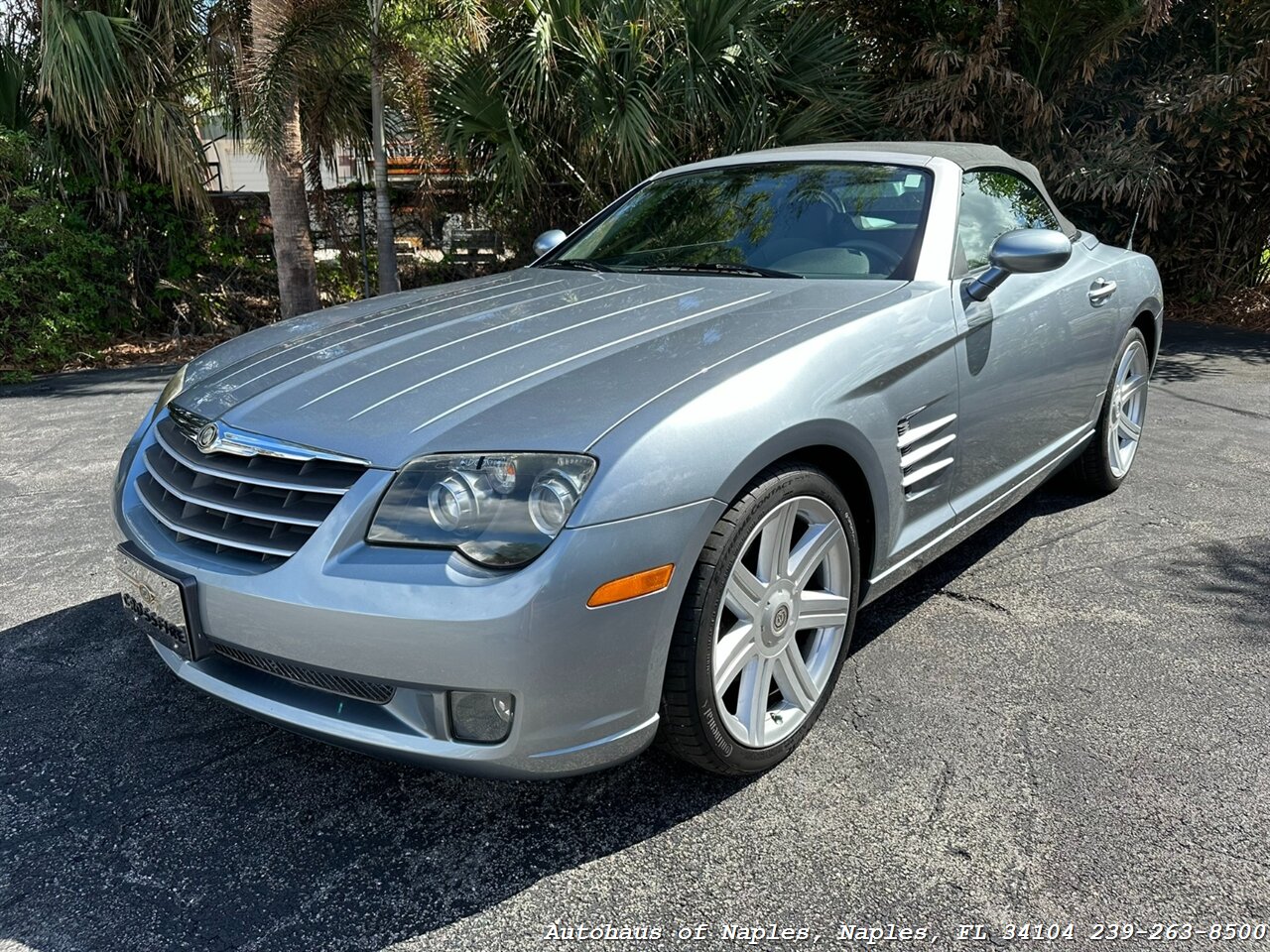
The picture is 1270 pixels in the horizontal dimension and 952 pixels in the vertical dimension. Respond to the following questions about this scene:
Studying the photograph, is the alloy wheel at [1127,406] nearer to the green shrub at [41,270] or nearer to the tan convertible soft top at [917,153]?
the tan convertible soft top at [917,153]

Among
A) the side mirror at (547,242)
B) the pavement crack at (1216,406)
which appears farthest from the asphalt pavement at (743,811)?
the pavement crack at (1216,406)

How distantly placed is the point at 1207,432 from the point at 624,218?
3727mm

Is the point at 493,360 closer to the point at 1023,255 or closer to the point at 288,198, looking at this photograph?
the point at 1023,255

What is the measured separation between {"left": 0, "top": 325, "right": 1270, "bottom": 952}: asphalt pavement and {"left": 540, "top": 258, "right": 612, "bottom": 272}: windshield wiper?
153 centimetres

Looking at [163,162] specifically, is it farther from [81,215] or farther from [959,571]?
[959,571]

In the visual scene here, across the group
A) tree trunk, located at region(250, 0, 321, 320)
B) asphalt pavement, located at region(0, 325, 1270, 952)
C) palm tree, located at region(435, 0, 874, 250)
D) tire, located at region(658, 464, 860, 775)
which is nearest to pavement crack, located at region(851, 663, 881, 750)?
asphalt pavement, located at region(0, 325, 1270, 952)

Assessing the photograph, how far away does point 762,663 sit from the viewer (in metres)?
2.34

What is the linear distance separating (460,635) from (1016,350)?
83.4 inches

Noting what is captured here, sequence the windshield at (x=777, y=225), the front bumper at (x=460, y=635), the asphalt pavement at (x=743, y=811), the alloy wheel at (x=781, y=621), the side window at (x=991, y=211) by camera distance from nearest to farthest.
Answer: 1. the front bumper at (x=460, y=635)
2. the asphalt pavement at (x=743, y=811)
3. the alloy wheel at (x=781, y=621)
4. the windshield at (x=777, y=225)
5. the side window at (x=991, y=211)

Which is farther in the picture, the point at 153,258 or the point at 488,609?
the point at 153,258

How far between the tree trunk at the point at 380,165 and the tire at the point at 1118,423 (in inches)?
228

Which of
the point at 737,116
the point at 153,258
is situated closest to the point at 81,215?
the point at 153,258

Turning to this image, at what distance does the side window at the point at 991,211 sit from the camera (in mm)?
3248

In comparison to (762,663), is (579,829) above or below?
below
